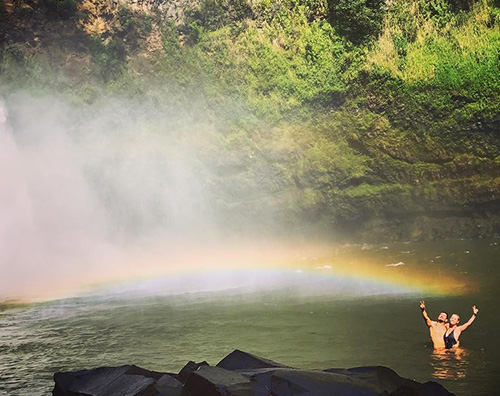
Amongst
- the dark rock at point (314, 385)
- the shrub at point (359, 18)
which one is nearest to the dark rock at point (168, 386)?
the dark rock at point (314, 385)

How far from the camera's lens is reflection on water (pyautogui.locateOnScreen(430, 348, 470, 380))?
372 inches

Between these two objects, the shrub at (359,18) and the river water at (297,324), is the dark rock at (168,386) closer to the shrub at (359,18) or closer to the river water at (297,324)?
the river water at (297,324)

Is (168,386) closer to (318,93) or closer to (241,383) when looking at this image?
(241,383)

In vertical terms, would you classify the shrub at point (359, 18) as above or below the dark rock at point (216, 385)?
above

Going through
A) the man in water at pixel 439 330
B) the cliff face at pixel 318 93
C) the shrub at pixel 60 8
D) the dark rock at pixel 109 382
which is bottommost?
the dark rock at pixel 109 382

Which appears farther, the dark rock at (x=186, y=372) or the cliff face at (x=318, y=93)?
the cliff face at (x=318, y=93)

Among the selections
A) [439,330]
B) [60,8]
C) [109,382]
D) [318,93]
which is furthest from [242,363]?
[60,8]

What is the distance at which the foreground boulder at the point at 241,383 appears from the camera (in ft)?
23.0

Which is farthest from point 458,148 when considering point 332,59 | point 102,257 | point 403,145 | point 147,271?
point 102,257

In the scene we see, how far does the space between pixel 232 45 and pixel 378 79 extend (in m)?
6.09

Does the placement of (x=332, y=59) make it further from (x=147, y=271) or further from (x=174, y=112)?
(x=147, y=271)

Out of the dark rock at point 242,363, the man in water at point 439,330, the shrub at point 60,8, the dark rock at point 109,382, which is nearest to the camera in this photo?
the dark rock at point 109,382

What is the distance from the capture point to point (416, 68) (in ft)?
74.7

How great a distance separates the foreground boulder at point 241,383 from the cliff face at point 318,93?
15.0m
